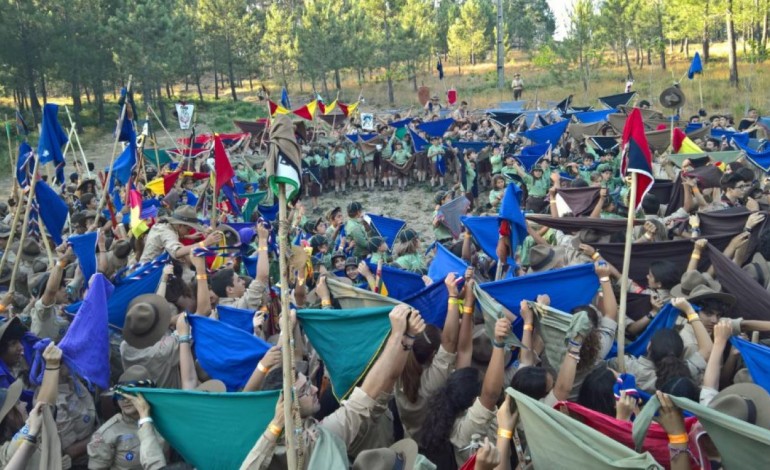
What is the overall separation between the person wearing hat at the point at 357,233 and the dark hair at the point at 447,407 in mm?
6270

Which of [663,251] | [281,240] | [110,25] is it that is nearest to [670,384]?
[281,240]

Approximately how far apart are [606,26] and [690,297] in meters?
41.6

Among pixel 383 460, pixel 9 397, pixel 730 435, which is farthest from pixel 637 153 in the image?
pixel 9 397

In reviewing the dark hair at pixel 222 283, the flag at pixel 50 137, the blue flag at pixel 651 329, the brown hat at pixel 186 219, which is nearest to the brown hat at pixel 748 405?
the blue flag at pixel 651 329

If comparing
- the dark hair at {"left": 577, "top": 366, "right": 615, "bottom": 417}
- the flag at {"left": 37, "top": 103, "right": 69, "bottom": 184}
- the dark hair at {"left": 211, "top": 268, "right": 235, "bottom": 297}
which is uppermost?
the flag at {"left": 37, "top": 103, "right": 69, "bottom": 184}

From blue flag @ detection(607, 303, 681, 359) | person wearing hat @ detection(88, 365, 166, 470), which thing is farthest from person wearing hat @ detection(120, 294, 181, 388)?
blue flag @ detection(607, 303, 681, 359)

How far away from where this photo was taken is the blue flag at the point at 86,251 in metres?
7.16

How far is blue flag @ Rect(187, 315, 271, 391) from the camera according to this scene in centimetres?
460

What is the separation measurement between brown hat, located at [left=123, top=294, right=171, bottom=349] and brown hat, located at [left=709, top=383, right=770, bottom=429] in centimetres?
379

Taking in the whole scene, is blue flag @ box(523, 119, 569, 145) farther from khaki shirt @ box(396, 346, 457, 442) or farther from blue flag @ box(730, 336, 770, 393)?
khaki shirt @ box(396, 346, 457, 442)

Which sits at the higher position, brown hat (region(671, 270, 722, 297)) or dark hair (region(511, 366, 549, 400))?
brown hat (region(671, 270, 722, 297))

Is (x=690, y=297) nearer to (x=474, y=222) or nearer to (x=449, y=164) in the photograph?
(x=474, y=222)

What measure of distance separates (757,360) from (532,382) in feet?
5.10

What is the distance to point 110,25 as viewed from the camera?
3591cm
